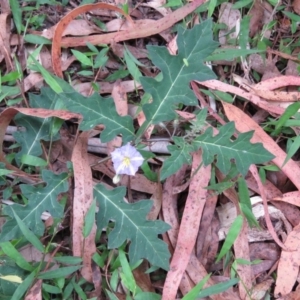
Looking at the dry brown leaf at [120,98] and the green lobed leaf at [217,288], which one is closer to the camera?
the green lobed leaf at [217,288]

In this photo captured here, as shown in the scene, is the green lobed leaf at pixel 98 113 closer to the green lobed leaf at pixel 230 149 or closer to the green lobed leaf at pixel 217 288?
Result: the green lobed leaf at pixel 230 149

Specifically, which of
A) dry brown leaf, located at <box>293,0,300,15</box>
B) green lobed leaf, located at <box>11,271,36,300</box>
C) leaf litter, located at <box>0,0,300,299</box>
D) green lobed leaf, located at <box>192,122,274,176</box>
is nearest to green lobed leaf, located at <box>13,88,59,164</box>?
leaf litter, located at <box>0,0,300,299</box>

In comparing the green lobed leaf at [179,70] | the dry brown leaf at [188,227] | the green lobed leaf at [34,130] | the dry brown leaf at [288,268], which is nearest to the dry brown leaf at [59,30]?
the green lobed leaf at [34,130]

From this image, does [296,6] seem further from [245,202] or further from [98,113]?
[98,113]

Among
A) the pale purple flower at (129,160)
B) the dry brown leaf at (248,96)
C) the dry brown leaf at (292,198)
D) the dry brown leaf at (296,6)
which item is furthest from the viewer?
the dry brown leaf at (296,6)

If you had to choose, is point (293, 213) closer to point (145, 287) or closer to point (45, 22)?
point (145, 287)

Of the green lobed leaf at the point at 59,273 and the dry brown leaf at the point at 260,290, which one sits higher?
the green lobed leaf at the point at 59,273
